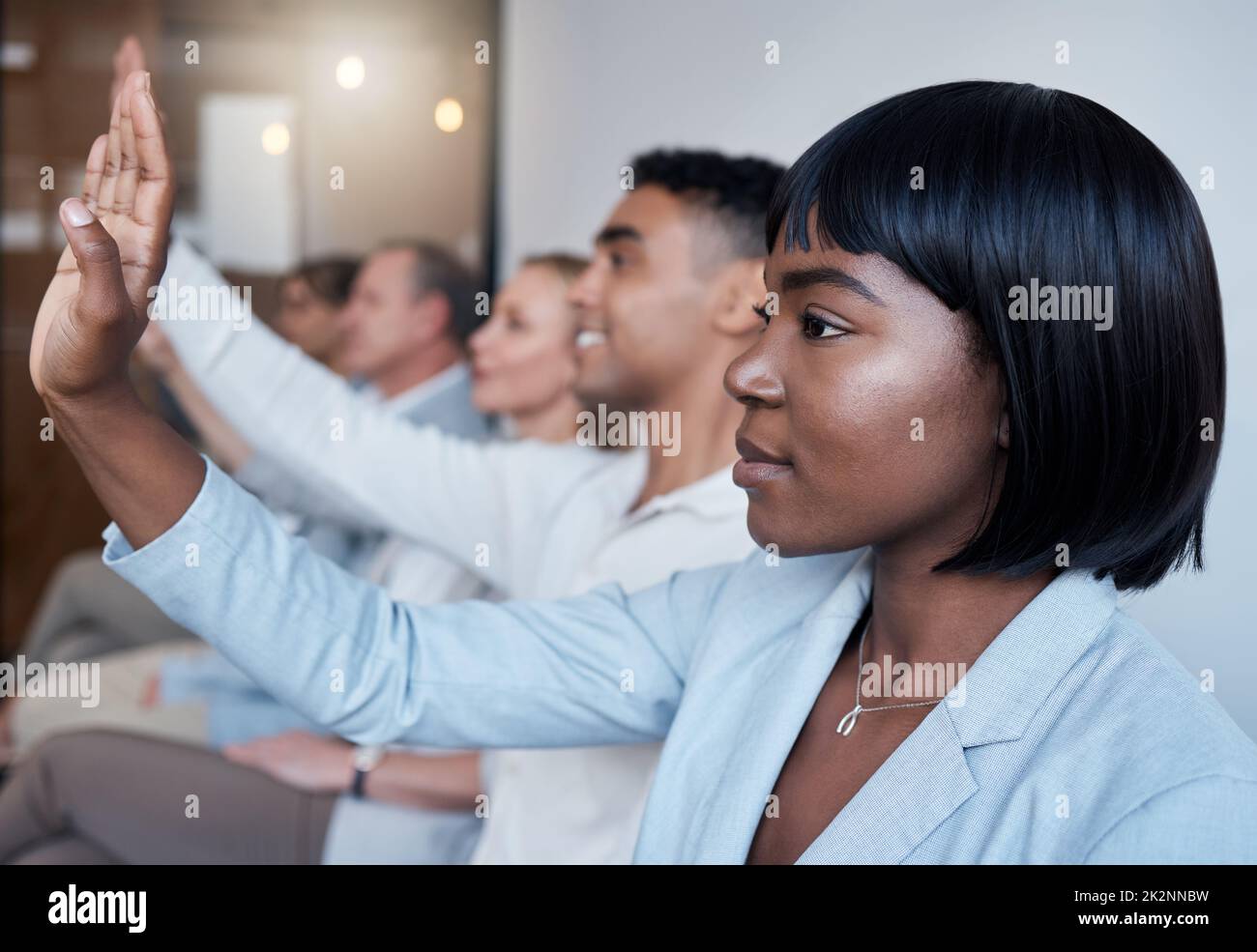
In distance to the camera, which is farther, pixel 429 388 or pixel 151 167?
pixel 429 388

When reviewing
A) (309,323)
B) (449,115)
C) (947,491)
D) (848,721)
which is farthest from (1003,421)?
(449,115)

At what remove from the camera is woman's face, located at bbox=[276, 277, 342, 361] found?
3.01 metres

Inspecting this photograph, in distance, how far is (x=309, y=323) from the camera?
3125mm

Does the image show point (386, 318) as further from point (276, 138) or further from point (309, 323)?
point (276, 138)

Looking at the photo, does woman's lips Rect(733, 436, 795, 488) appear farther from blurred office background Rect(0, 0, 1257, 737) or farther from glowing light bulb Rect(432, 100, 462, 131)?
glowing light bulb Rect(432, 100, 462, 131)

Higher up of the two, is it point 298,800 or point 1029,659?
point 1029,659

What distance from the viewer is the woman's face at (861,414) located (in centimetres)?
79

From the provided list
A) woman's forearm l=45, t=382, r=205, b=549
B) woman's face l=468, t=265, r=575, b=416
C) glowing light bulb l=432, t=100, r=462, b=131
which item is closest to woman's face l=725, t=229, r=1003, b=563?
woman's forearm l=45, t=382, r=205, b=549

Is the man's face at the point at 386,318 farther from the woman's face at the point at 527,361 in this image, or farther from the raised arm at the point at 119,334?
the raised arm at the point at 119,334

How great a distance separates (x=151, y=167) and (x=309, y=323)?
7.87ft

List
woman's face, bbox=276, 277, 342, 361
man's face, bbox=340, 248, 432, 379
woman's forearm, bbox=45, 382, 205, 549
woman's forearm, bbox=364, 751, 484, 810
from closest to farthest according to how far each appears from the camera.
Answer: woman's forearm, bbox=45, 382, 205, 549, woman's forearm, bbox=364, 751, 484, 810, man's face, bbox=340, 248, 432, 379, woman's face, bbox=276, 277, 342, 361

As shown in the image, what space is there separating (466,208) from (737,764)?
3.14m

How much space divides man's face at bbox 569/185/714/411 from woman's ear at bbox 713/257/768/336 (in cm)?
3

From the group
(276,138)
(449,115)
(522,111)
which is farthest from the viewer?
(276,138)
